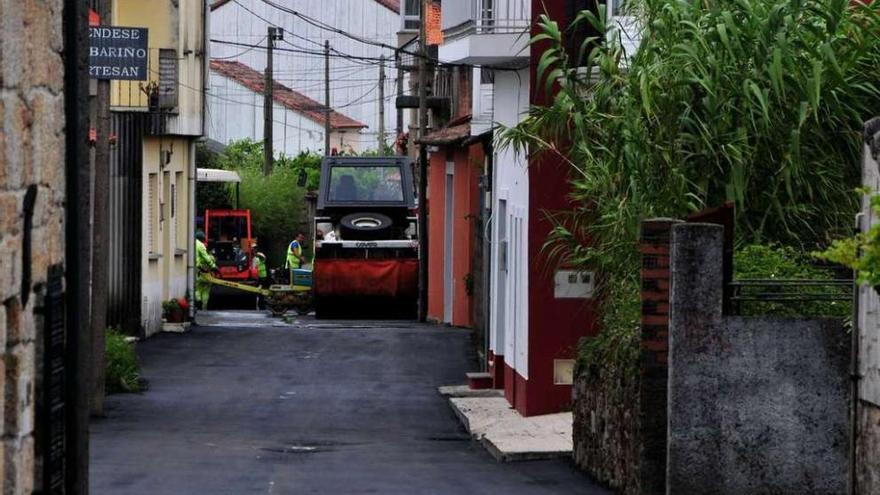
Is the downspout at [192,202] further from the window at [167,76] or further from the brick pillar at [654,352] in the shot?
the brick pillar at [654,352]

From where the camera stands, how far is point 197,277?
121ft

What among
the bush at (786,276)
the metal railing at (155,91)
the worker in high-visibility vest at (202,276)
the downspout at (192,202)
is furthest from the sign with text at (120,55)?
the worker in high-visibility vest at (202,276)

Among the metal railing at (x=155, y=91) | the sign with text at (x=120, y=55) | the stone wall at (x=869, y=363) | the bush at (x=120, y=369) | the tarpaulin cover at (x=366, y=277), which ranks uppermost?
the metal railing at (x=155, y=91)

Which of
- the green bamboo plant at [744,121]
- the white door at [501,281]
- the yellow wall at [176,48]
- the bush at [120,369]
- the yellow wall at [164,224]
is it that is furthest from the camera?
the yellow wall at [164,224]

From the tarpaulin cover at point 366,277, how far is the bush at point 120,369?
12.8 metres

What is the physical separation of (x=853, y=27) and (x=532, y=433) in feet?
17.6

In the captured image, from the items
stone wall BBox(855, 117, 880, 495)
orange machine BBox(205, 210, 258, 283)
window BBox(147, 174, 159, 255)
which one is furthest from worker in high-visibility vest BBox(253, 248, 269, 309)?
stone wall BBox(855, 117, 880, 495)

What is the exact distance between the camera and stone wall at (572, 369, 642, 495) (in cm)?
1198

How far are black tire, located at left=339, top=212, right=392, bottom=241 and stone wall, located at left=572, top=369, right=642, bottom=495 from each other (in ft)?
67.4

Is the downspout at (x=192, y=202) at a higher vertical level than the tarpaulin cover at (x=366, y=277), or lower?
higher

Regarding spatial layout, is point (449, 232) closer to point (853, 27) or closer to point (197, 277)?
point (197, 277)

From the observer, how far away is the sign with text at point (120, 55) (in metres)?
16.0

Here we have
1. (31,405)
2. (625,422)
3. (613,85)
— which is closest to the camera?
(31,405)

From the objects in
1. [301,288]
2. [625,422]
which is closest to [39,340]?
[625,422]
